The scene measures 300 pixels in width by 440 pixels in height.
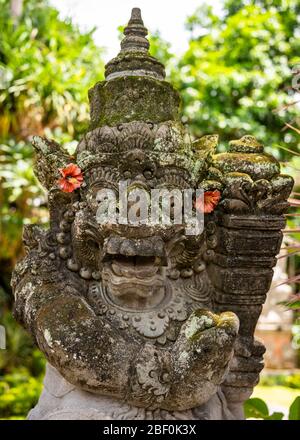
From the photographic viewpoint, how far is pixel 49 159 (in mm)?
2465

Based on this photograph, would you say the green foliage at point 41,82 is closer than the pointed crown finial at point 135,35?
No

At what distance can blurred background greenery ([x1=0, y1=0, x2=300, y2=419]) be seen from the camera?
7199 millimetres

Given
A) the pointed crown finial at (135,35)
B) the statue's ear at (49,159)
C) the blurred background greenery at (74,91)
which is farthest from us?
the blurred background greenery at (74,91)

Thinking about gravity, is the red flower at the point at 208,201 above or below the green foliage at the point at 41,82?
below

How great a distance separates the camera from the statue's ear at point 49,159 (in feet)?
7.95

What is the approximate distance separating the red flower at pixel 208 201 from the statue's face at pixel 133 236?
10cm

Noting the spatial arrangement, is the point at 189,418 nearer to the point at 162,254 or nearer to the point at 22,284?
the point at 162,254

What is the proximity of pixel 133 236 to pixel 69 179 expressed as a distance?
0.40 m

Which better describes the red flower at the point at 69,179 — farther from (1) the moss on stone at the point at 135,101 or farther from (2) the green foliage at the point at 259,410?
(2) the green foliage at the point at 259,410

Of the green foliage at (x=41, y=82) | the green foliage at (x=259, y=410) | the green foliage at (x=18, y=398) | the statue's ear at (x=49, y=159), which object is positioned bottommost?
the green foliage at (x=18, y=398)

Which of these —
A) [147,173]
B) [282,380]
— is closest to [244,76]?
[282,380]

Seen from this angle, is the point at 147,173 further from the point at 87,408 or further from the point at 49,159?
the point at 87,408

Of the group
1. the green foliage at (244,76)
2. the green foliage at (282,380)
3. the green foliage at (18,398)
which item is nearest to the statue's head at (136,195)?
the green foliage at (18,398)

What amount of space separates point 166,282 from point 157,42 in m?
6.66
